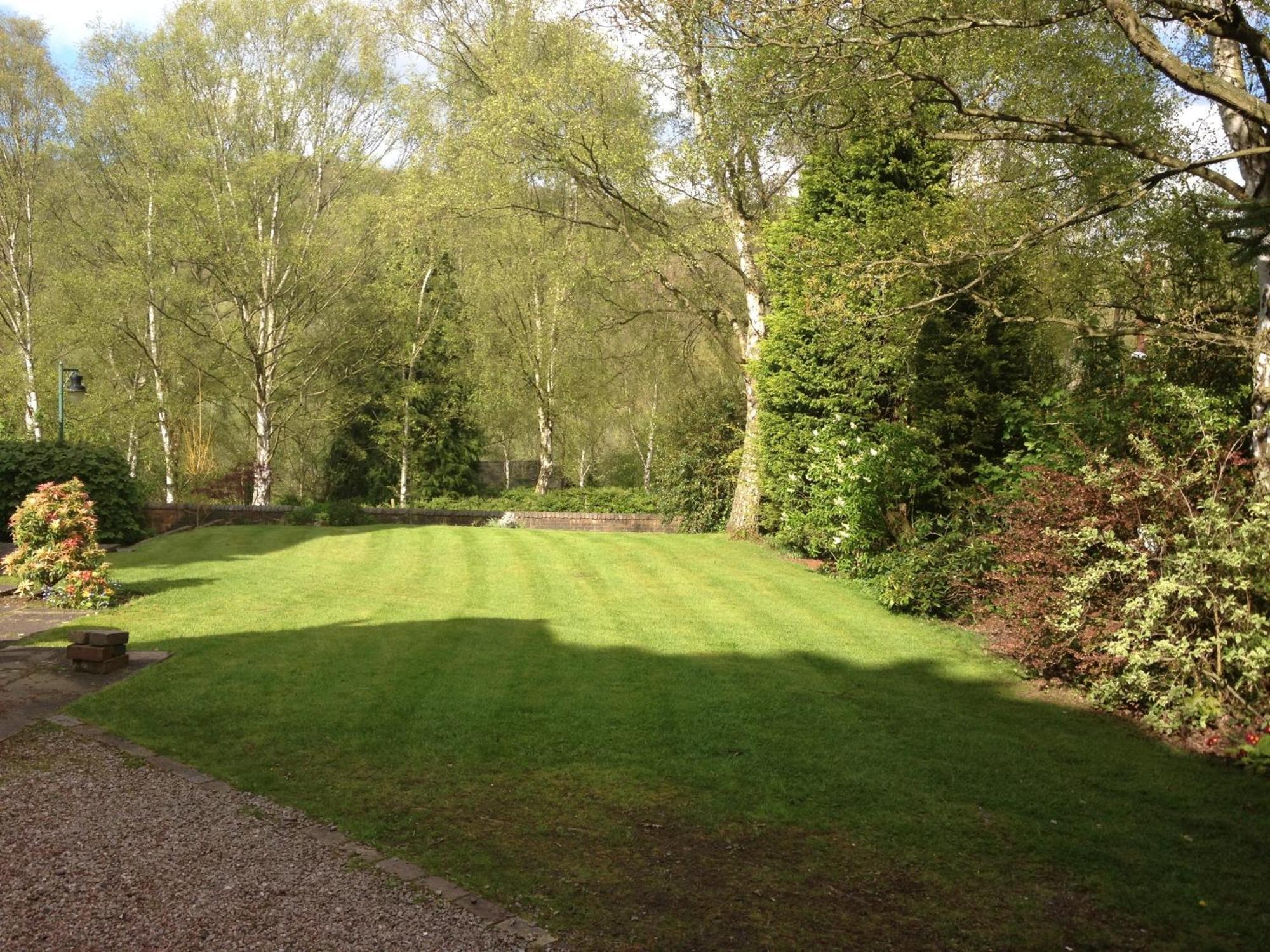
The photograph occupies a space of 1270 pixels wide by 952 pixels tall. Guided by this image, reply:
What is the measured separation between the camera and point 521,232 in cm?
2798

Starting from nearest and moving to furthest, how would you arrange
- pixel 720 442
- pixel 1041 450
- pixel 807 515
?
pixel 1041 450, pixel 807 515, pixel 720 442

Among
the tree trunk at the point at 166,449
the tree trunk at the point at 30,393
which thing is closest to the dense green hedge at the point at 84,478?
the tree trunk at the point at 166,449

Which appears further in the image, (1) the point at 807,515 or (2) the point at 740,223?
(2) the point at 740,223

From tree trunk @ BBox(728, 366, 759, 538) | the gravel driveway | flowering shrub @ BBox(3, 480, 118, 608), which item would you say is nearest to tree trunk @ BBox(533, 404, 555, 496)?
tree trunk @ BBox(728, 366, 759, 538)

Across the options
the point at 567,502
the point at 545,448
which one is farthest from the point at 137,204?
the point at 567,502

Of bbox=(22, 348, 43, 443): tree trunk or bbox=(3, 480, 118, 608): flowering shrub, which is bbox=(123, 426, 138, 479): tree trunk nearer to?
bbox=(22, 348, 43, 443): tree trunk

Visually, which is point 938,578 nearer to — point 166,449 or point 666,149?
point 666,149

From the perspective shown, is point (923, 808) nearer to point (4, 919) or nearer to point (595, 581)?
point (4, 919)

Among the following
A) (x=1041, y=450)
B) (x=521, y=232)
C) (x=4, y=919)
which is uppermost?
(x=521, y=232)

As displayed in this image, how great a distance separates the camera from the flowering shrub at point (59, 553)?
10594mm

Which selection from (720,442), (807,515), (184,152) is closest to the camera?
(807,515)

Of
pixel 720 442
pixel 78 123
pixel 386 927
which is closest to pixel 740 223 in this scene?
pixel 720 442

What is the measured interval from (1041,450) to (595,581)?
5.90m

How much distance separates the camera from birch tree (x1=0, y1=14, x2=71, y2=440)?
89.2 ft
